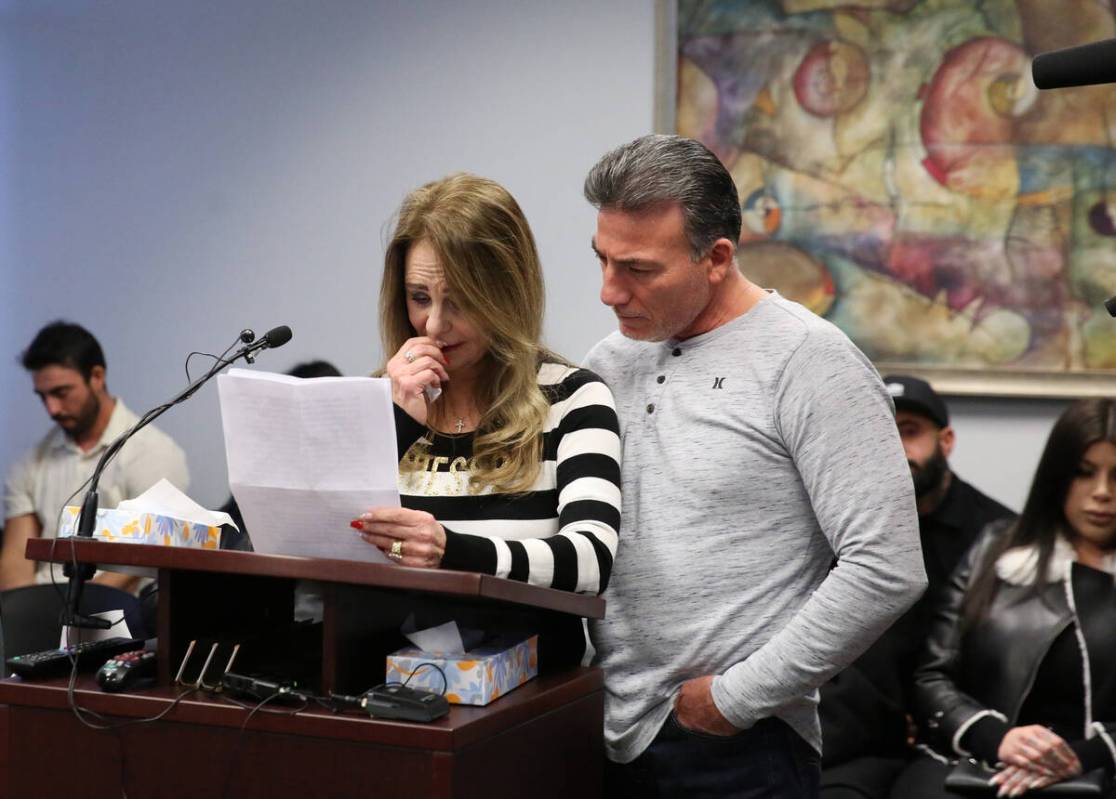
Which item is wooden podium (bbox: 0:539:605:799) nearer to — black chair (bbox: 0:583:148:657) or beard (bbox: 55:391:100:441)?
black chair (bbox: 0:583:148:657)

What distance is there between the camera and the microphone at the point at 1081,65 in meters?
0.98

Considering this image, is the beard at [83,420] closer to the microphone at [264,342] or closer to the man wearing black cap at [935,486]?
the man wearing black cap at [935,486]

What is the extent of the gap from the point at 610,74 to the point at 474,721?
3.20 m

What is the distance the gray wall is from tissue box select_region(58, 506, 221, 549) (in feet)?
8.96

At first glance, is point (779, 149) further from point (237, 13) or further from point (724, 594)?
point (724, 594)

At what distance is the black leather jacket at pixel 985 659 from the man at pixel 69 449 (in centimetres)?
258

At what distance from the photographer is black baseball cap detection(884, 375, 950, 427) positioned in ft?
11.9

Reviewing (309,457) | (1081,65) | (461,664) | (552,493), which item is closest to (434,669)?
(461,664)

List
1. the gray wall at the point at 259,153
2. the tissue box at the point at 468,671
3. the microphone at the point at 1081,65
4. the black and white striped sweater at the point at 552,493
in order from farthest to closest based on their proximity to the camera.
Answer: the gray wall at the point at 259,153 → the black and white striped sweater at the point at 552,493 → the tissue box at the point at 468,671 → the microphone at the point at 1081,65

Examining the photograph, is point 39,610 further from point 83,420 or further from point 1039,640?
point 1039,640

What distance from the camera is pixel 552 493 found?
5.55ft

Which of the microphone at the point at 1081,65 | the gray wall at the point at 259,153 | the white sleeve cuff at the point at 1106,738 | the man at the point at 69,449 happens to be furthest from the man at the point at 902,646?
the man at the point at 69,449

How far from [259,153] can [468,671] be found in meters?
3.55

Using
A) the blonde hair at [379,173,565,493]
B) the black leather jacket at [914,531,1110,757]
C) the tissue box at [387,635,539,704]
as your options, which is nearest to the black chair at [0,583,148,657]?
the blonde hair at [379,173,565,493]
